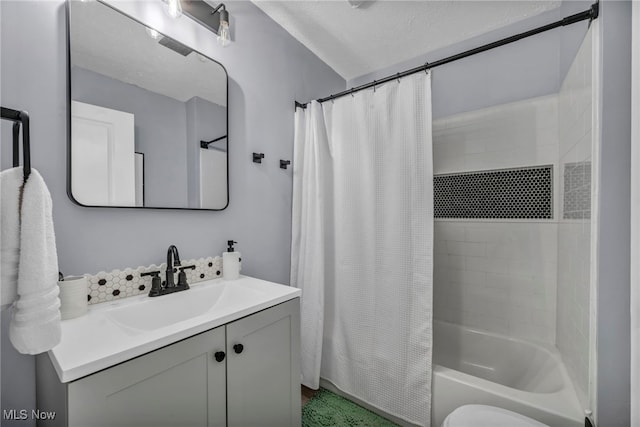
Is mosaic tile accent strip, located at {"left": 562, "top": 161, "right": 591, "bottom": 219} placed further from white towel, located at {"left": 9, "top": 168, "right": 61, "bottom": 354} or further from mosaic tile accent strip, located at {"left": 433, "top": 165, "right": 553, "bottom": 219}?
white towel, located at {"left": 9, "top": 168, "right": 61, "bottom": 354}

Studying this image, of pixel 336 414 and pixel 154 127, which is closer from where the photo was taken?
pixel 154 127

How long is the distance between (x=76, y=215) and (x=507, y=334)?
2.53 meters

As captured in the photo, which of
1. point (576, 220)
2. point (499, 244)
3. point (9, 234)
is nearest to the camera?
point (9, 234)

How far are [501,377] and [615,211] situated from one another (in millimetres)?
1439

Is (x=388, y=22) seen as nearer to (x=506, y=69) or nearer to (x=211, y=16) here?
(x=506, y=69)

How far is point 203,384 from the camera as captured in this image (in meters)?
0.87

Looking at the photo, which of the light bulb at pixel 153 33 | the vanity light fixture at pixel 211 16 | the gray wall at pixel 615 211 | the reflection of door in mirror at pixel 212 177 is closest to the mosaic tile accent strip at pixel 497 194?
the gray wall at pixel 615 211

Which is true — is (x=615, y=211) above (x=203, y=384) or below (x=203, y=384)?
above

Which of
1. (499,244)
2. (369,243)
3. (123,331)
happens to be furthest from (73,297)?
(499,244)

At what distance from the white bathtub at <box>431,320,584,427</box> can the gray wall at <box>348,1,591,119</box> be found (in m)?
1.65

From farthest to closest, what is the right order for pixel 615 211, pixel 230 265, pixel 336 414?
1. pixel 336 414
2. pixel 230 265
3. pixel 615 211

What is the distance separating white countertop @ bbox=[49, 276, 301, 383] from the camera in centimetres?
65

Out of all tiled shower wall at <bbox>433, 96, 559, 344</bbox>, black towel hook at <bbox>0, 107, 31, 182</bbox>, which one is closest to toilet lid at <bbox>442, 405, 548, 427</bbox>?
tiled shower wall at <bbox>433, 96, 559, 344</bbox>

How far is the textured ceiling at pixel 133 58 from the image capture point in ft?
3.38
